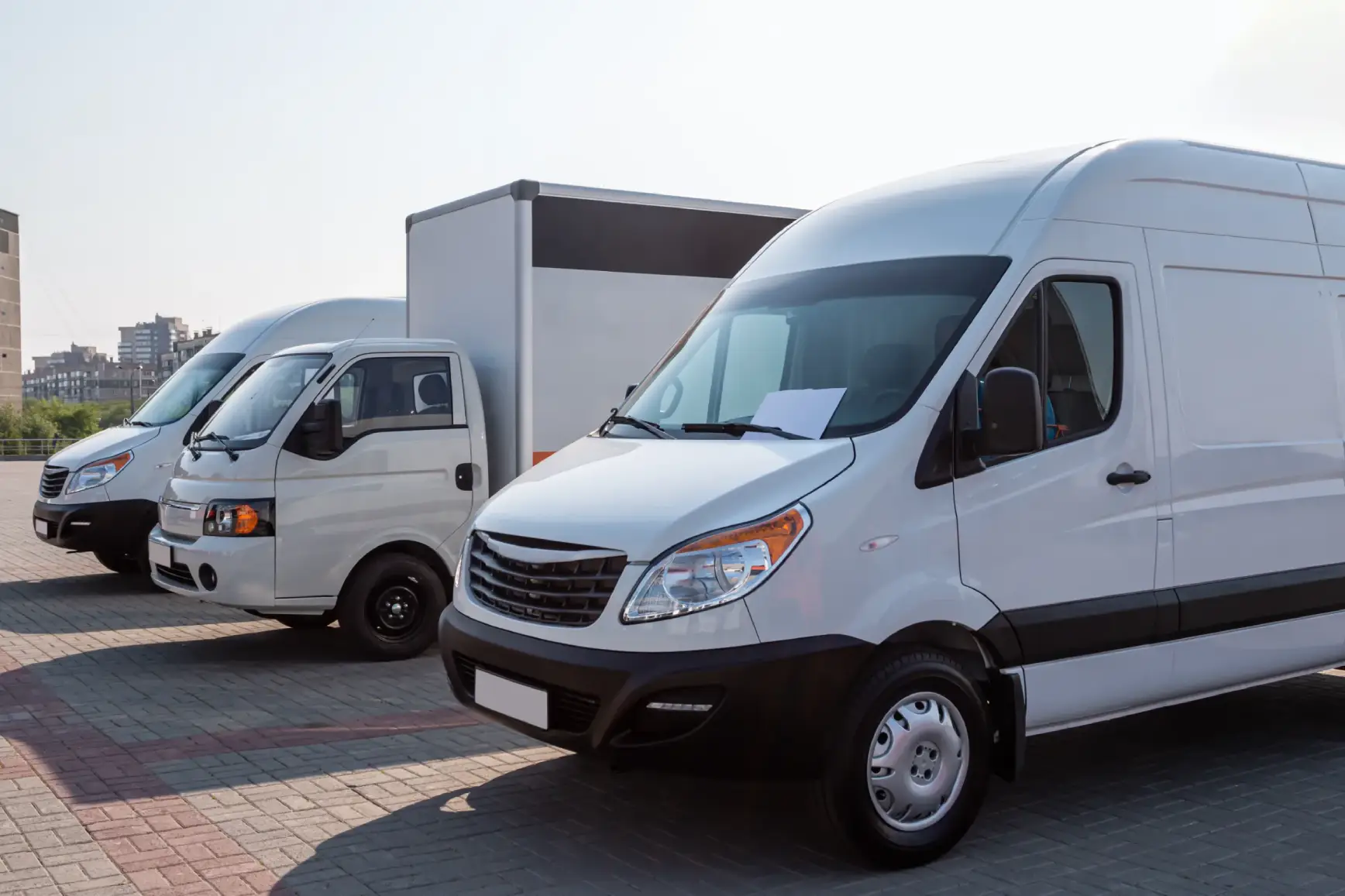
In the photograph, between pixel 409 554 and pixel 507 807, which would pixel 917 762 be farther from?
pixel 409 554

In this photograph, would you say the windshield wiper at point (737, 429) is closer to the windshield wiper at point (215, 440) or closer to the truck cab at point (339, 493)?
the truck cab at point (339, 493)

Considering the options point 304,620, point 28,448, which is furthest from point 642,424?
point 28,448

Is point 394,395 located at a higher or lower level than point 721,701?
higher

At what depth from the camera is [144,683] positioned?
8320 millimetres

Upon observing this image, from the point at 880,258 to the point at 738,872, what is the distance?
246cm

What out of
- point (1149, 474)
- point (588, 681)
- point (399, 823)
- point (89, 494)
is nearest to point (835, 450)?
point (588, 681)

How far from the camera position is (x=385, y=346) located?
29.7 ft

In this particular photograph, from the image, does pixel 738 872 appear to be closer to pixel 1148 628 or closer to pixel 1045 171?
pixel 1148 628

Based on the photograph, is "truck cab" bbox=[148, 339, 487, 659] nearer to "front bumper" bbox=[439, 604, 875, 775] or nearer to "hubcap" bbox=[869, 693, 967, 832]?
"front bumper" bbox=[439, 604, 875, 775]

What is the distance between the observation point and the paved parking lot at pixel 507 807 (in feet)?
15.9

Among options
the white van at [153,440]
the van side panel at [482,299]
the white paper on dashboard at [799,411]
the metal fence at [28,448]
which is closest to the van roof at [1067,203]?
the white paper on dashboard at [799,411]

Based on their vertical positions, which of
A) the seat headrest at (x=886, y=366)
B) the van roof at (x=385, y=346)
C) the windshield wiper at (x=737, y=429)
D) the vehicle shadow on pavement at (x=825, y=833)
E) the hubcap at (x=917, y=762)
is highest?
the van roof at (x=385, y=346)

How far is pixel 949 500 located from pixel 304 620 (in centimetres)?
634

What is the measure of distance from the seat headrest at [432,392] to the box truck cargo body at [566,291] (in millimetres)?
344
